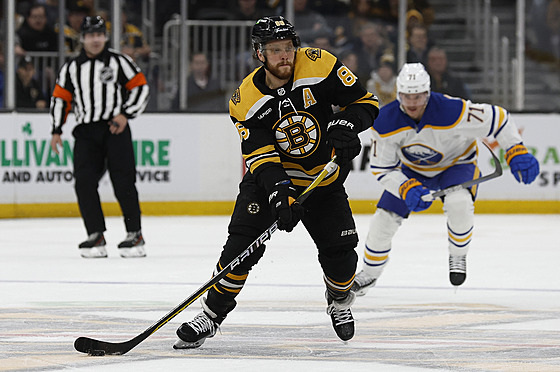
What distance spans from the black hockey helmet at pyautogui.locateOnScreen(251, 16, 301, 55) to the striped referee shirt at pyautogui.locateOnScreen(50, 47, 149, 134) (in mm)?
3033

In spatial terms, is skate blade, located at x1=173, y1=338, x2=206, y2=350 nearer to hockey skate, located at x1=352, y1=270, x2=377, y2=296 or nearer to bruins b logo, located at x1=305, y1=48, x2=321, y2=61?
bruins b logo, located at x1=305, y1=48, x2=321, y2=61

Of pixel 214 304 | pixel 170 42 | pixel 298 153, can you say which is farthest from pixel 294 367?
pixel 170 42

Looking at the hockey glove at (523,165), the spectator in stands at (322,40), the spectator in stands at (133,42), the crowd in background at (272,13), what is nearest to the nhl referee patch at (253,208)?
the hockey glove at (523,165)

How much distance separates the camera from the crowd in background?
30.2 ft

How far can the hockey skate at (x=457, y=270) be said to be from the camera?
461 cm

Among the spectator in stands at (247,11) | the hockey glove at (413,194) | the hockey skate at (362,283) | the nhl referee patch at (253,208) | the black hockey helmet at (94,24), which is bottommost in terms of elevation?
the hockey skate at (362,283)

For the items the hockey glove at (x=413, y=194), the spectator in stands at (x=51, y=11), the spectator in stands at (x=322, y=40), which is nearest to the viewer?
the hockey glove at (x=413, y=194)

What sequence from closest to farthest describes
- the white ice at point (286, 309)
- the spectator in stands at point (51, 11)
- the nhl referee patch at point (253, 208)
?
1. the white ice at point (286, 309)
2. the nhl referee patch at point (253, 208)
3. the spectator in stands at point (51, 11)

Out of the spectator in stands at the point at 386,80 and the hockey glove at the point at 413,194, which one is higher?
the spectator in stands at the point at 386,80

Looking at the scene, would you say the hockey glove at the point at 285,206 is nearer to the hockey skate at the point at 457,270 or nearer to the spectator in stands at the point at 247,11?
the hockey skate at the point at 457,270

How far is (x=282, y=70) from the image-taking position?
329 cm

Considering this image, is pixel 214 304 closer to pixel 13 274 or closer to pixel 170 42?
pixel 13 274

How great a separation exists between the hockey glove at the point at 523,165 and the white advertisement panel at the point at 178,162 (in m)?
4.35

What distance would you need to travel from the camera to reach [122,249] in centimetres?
616
